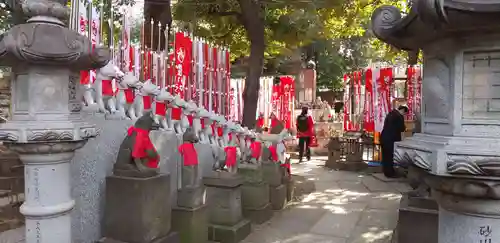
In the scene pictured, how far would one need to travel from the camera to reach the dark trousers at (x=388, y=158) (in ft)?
31.5

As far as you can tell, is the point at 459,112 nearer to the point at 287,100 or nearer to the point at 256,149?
the point at 256,149

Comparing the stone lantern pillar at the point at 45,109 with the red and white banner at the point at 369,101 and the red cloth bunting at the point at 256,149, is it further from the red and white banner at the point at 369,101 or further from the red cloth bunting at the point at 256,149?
the red and white banner at the point at 369,101

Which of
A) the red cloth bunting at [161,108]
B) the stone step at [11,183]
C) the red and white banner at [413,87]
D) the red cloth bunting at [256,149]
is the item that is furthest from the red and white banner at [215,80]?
the red and white banner at [413,87]

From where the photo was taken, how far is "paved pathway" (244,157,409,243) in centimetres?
569

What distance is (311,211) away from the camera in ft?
23.4

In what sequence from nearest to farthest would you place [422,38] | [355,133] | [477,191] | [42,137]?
[477,191]
[42,137]
[422,38]
[355,133]

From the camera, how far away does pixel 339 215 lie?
6.86 m

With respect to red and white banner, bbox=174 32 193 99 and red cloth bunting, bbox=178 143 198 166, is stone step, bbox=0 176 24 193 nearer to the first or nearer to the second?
red cloth bunting, bbox=178 143 198 166

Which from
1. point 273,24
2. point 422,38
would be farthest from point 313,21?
point 422,38

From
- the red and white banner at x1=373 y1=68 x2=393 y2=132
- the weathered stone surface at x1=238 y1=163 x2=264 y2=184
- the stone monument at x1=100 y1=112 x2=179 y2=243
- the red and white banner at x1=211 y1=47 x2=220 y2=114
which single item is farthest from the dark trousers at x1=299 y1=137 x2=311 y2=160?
the stone monument at x1=100 y1=112 x2=179 y2=243

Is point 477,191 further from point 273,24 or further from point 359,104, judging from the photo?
point 359,104

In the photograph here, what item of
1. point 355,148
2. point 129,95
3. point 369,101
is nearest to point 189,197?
point 129,95

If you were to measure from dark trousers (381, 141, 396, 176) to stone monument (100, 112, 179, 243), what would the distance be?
696cm

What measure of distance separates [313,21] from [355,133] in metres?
4.70
